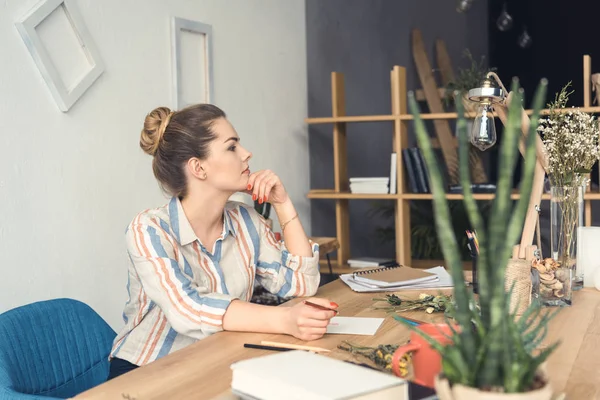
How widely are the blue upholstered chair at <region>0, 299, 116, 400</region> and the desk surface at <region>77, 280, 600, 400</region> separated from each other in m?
0.37

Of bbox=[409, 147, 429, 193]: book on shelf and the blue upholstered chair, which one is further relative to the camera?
bbox=[409, 147, 429, 193]: book on shelf

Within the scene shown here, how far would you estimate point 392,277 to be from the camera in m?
2.25

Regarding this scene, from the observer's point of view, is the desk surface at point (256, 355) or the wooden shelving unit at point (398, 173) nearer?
the desk surface at point (256, 355)

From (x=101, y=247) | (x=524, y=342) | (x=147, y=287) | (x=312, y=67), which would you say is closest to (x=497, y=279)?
(x=524, y=342)

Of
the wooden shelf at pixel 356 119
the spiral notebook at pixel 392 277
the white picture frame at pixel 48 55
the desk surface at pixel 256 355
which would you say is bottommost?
the desk surface at pixel 256 355

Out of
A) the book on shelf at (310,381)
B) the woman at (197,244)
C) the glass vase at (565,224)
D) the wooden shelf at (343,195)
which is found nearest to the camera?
the book on shelf at (310,381)

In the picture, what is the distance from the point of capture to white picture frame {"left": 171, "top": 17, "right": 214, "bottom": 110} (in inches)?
Answer: 143

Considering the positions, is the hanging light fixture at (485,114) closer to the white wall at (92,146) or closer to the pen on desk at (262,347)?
the pen on desk at (262,347)

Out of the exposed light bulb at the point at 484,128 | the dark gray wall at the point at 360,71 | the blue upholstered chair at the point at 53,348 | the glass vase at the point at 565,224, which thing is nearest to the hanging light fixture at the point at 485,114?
the exposed light bulb at the point at 484,128

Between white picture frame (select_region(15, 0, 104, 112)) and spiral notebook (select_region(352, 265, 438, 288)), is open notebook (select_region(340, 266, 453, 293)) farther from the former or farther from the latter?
white picture frame (select_region(15, 0, 104, 112))

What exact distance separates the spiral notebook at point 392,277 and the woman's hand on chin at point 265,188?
341mm

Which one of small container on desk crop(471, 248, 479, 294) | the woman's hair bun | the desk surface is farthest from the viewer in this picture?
the woman's hair bun

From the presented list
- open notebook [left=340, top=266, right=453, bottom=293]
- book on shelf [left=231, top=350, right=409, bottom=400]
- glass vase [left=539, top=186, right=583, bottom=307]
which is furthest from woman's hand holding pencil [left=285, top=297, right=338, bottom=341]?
glass vase [left=539, top=186, right=583, bottom=307]

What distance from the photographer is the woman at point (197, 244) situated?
175 cm
